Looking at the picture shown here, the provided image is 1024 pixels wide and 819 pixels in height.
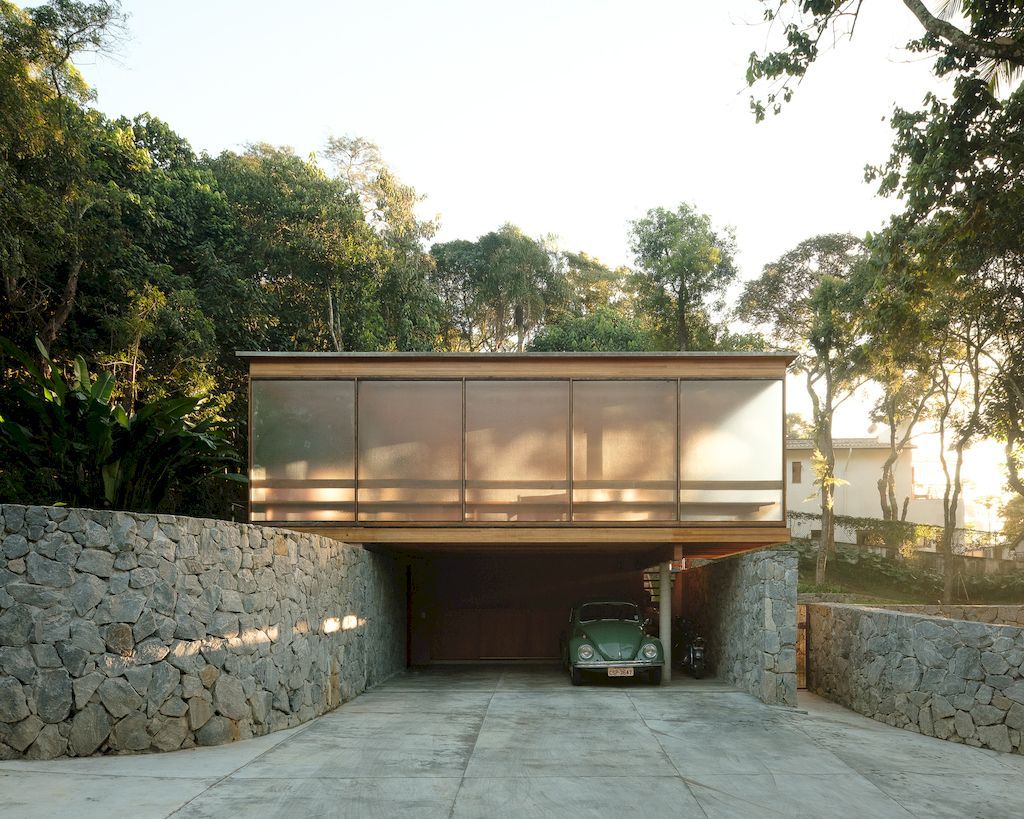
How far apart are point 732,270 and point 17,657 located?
32.1m

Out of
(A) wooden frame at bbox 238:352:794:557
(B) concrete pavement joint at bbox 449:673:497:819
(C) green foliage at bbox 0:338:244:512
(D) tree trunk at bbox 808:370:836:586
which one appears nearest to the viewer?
(B) concrete pavement joint at bbox 449:673:497:819

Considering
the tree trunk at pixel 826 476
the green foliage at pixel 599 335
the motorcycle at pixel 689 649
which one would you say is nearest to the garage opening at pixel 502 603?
the motorcycle at pixel 689 649

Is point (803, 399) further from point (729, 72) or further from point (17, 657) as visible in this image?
point (17, 657)

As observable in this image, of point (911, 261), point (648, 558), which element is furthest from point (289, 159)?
point (911, 261)

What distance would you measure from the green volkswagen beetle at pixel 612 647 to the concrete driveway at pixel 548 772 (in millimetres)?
3032

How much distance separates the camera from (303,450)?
15.3 metres

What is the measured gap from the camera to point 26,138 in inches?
642

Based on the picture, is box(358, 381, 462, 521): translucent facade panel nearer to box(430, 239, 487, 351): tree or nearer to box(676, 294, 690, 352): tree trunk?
box(676, 294, 690, 352): tree trunk

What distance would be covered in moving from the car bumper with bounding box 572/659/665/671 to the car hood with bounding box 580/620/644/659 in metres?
0.09

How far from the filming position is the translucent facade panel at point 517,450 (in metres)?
15.3

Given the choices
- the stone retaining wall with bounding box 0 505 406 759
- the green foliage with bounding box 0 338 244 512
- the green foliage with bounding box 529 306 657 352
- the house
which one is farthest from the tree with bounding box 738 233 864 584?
the stone retaining wall with bounding box 0 505 406 759

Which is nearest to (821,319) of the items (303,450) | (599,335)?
(599,335)

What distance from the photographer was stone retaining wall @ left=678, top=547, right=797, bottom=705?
42.6ft

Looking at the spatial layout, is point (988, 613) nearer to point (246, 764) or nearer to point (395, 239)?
point (246, 764)
